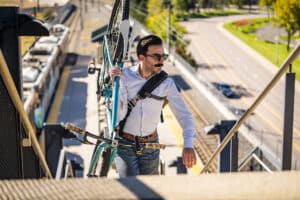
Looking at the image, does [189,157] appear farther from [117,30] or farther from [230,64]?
[230,64]

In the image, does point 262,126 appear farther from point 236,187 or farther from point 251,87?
point 236,187

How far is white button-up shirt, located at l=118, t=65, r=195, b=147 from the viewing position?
2836 mm

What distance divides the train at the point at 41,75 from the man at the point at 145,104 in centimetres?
935

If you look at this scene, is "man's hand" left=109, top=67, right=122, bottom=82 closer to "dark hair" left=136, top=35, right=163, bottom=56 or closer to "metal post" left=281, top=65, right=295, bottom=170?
"dark hair" left=136, top=35, right=163, bottom=56

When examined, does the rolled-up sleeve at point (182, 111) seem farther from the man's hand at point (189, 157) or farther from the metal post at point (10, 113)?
the metal post at point (10, 113)

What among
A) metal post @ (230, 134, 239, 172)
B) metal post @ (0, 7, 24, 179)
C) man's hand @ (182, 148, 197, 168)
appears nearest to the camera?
metal post @ (0, 7, 24, 179)

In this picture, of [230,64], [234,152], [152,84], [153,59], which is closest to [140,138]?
[152,84]

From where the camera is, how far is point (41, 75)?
17453 mm

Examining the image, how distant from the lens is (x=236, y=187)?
121 centimetres

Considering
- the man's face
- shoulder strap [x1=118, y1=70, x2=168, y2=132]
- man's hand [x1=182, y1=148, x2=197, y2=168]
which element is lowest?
man's hand [x1=182, y1=148, x2=197, y2=168]

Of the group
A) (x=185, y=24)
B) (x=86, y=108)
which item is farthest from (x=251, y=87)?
(x=185, y=24)

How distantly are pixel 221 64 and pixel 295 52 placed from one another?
32.3 metres

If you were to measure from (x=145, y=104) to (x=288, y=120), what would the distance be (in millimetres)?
636

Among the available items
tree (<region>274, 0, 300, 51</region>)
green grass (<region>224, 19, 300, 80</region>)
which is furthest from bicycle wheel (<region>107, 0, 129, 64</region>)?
green grass (<region>224, 19, 300, 80</region>)
